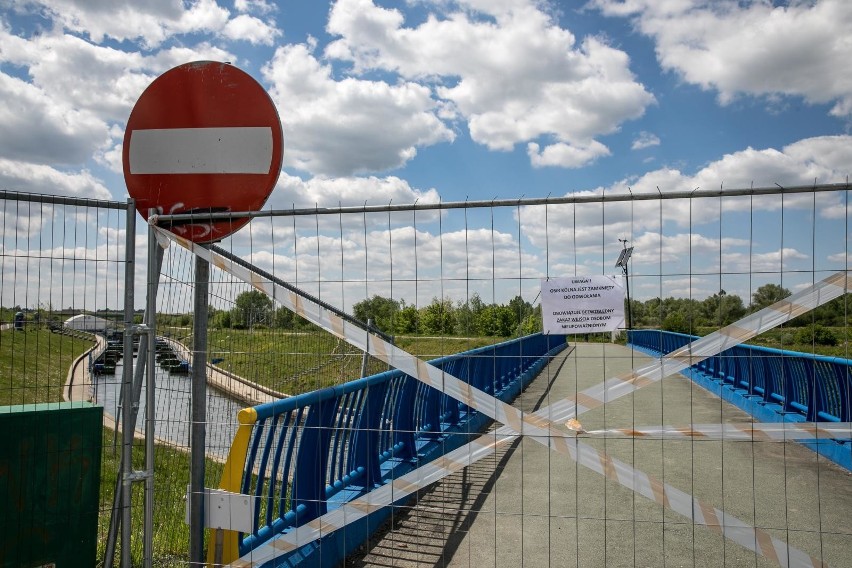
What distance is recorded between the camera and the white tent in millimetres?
4086

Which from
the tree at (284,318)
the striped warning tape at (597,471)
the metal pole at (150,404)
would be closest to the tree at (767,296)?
the striped warning tape at (597,471)

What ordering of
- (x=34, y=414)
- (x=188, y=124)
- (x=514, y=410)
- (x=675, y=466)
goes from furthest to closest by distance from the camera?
(x=675, y=466) → (x=188, y=124) → (x=34, y=414) → (x=514, y=410)

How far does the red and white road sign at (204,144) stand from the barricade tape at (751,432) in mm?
2510

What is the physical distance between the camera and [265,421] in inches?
162

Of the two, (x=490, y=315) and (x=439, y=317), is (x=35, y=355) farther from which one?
(x=490, y=315)

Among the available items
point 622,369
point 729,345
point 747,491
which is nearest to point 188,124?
point 622,369

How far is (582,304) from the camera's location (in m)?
3.26

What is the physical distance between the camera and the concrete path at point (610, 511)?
4652 millimetres

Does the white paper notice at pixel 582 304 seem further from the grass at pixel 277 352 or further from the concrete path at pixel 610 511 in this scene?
the grass at pixel 277 352

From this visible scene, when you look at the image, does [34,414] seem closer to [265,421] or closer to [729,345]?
[265,421]

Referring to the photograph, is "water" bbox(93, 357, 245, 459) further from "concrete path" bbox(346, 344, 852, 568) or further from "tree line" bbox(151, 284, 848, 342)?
"concrete path" bbox(346, 344, 852, 568)

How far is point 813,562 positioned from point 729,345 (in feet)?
3.63

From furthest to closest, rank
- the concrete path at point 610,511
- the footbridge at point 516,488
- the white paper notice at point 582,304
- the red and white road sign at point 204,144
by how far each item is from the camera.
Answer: the concrete path at point 610,511 < the red and white road sign at point 204,144 < the footbridge at point 516,488 < the white paper notice at point 582,304

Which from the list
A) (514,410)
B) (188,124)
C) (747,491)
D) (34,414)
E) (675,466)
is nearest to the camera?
(514,410)
